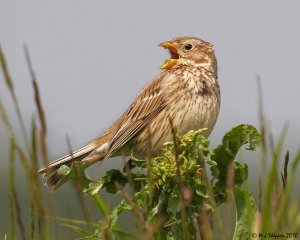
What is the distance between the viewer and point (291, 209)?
1985 mm

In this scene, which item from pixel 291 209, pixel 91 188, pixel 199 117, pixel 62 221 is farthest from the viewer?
pixel 199 117

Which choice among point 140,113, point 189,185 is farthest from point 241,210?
point 140,113

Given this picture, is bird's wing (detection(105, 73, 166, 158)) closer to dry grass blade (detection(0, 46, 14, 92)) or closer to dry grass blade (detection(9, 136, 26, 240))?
dry grass blade (detection(9, 136, 26, 240))

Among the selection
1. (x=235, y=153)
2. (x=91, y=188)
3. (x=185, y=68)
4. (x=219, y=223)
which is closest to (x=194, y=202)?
(x=235, y=153)

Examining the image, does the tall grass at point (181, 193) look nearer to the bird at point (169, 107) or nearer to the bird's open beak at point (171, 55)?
the bird at point (169, 107)

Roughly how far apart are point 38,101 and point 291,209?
72cm

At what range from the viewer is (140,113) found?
655 centimetres

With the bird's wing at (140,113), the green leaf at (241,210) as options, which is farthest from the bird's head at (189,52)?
the green leaf at (241,210)

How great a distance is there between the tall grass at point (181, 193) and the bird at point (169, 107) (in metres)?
1.91

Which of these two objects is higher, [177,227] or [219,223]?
[219,223]

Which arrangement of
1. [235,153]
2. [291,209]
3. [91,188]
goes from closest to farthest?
[291,209] < [235,153] < [91,188]

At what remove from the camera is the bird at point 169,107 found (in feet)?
19.4

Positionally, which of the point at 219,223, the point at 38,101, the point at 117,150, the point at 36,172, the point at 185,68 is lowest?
the point at 117,150

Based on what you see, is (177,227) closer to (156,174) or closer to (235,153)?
(156,174)
